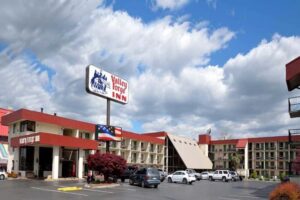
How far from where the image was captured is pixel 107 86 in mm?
47469

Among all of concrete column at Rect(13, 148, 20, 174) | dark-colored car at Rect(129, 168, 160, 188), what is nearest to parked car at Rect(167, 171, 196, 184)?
dark-colored car at Rect(129, 168, 160, 188)

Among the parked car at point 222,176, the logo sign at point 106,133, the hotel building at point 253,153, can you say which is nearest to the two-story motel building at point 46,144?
the logo sign at point 106,133

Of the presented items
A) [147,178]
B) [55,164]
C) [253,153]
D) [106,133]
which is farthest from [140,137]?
[147,178]

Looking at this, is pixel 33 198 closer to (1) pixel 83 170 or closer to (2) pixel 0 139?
(1) pixel 83 170

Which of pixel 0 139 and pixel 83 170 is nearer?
pixel 83 170

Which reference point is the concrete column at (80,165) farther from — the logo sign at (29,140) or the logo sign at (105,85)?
the logo sign at (105,85)

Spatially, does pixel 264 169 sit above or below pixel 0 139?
below

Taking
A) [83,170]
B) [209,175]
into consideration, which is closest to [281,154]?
[209,175]

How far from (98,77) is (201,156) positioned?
200ft

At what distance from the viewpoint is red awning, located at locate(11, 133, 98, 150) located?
47281 mm

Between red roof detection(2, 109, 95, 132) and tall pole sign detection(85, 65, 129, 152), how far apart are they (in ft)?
33.7

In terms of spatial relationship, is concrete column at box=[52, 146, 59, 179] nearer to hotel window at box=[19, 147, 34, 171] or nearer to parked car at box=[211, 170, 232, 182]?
hotel window at box=[19, 147, 34, 171]

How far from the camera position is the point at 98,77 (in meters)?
45.8

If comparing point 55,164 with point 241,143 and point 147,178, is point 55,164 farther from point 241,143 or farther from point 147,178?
point 241,143
